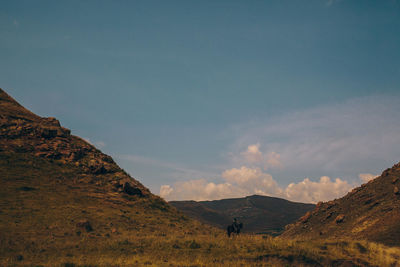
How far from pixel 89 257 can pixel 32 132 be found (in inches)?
1569

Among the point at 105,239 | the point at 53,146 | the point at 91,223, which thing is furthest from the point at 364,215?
the point at 53,146

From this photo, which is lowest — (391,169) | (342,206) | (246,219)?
(246,219)

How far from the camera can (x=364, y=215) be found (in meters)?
49.4

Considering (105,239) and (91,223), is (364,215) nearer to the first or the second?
(105,239)

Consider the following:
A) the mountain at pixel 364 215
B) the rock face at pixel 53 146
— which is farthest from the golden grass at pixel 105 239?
the mountain at pixel 364 215

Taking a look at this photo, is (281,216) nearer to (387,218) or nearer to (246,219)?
(246,219)

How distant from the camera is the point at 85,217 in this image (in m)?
36.8

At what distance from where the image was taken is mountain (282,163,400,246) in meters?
40.0

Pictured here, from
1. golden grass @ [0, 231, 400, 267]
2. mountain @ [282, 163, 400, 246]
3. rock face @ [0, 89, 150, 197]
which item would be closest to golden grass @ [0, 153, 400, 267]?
golden grass @ [0, 231, 400, 267]

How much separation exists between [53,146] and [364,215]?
57.2 meters

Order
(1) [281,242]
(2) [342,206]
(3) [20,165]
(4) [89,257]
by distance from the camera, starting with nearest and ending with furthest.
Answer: (4) [89,257], (1) [281,242], (3) [20,165], (2) [342,206]

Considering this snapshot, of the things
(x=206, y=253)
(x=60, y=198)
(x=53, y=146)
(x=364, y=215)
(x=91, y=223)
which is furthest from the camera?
(x=53, y=146)

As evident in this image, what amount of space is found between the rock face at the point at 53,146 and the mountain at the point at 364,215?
Answer: 35550mm

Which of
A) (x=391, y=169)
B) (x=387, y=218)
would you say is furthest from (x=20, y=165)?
(x=391, y=169)
